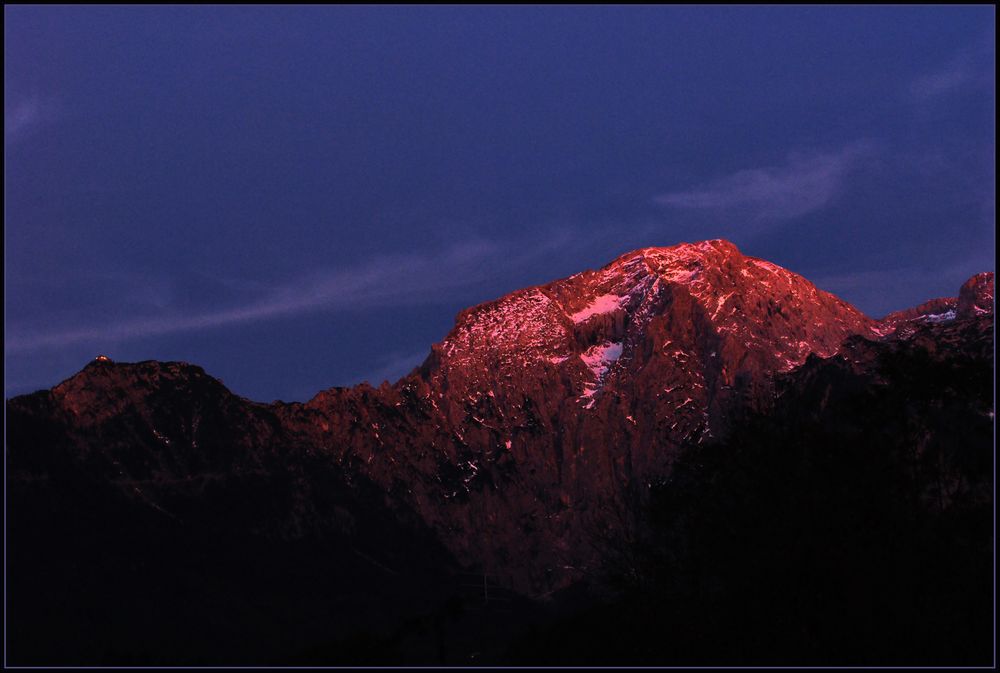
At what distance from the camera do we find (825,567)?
4669 centimetres

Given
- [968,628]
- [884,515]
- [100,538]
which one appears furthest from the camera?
[100,538]

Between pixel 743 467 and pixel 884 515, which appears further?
pixel 743 467

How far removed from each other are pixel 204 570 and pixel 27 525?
23898 millimetres

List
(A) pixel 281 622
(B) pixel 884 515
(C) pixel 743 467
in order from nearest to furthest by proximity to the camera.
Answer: (B) pixel 884 515 < (C) pixel 743 467 < (A) pixel 281 622

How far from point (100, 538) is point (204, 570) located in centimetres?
1449

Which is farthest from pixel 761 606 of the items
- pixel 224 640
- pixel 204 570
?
pixel 204 570

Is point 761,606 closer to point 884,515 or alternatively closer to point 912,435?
point 884,515

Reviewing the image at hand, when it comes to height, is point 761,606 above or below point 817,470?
below

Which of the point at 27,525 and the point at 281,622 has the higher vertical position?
the point at 27,525

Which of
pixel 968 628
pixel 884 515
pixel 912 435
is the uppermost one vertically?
pixel 912 435

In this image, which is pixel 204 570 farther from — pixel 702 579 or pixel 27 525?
pixel 702 579

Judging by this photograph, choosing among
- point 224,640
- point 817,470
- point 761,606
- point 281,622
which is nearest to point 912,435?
point 817,470

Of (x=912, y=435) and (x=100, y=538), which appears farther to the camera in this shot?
(x=100, y=538)

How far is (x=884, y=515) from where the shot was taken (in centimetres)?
4850
